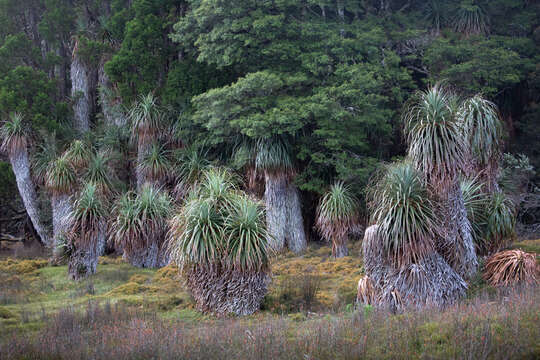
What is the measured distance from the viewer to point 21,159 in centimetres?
2273

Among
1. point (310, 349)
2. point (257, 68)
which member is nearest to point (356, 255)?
point (257, 68)

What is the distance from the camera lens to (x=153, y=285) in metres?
15.9

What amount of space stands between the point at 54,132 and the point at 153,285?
32.3ft

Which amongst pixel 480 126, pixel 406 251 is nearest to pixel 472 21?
pixel 480 126

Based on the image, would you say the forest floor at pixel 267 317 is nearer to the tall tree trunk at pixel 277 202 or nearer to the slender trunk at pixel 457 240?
the slender trunk at pixel 457 240

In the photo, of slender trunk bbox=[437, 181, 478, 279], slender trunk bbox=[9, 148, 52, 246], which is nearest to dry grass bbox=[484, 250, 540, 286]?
slender trunk bbox=[437, 181, 478, 279]

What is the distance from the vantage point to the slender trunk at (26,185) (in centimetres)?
2270

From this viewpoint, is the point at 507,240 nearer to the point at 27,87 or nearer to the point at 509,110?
the point at 509,110

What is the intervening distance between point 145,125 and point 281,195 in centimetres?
638

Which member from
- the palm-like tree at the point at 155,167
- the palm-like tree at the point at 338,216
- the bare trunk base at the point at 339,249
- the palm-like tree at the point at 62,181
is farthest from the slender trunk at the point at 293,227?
the palm-like tree at the point at 62,181

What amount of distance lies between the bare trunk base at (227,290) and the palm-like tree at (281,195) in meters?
7.31

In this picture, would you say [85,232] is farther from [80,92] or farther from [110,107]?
[80,92]

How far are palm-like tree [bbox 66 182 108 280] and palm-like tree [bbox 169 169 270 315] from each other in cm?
567

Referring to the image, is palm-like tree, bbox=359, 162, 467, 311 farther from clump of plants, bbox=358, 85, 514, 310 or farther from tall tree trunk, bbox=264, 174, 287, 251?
tall tree trunk, bbox=264, 174, 287, 251
